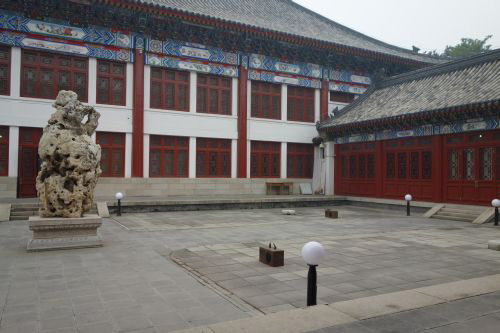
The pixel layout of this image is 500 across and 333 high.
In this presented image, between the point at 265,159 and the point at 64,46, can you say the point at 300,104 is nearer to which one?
the point at 265,159

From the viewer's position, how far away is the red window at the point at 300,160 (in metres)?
20.1

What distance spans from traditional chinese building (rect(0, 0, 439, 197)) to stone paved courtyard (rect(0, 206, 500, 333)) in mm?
6796

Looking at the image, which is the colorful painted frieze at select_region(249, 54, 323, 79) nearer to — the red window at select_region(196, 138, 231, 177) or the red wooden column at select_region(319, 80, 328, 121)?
the red wooden column at select_region(319, 80, 328, 121)

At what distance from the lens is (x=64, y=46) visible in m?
15.3

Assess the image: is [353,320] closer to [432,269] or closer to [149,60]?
[432,269]

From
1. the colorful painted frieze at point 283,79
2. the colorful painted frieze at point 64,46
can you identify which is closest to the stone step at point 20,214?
the colorful painted frieze at point 64,46

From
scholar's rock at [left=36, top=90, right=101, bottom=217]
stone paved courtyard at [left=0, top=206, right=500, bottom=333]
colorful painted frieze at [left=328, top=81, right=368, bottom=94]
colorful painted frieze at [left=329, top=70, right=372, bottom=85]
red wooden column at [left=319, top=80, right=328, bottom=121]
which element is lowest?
stone paved courtyard at [left=0, top=206, right=500, bottom=333]

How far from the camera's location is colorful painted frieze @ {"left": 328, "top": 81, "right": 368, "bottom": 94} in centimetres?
2091

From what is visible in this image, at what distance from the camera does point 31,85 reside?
49.4 ft

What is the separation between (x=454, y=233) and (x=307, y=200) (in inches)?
313

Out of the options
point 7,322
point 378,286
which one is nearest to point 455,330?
point 378,286

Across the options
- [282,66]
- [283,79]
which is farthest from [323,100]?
[282,66]

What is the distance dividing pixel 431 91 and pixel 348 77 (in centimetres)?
570

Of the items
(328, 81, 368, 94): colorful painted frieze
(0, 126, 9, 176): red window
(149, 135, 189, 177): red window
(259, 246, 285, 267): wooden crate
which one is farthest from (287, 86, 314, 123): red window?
(259, 246, 285, 267): wooden crate
